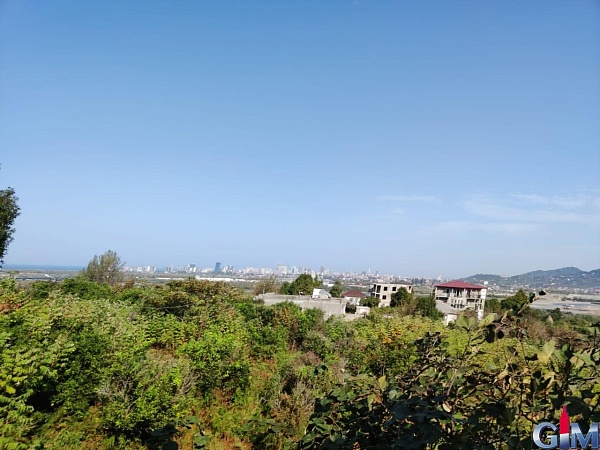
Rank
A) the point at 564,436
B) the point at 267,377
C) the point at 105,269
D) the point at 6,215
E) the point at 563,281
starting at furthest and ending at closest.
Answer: the point at 105,269, the point at 563,281, the point at 6,215, the point at 267,377, the point at 564,436

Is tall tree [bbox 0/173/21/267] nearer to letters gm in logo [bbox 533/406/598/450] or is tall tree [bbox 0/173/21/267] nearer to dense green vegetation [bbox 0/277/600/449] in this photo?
dense green vegetation [bbox 0/277/600/449]

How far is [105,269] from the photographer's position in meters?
28.9

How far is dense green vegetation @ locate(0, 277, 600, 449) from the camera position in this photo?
103 cm

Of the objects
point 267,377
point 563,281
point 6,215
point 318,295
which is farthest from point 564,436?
point 318,295

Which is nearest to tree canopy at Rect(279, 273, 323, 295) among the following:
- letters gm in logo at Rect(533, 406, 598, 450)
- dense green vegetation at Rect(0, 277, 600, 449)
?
dense green vegetation at Rect(0, 277, 600, 449)

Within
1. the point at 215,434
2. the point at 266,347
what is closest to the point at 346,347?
the point at 266,347

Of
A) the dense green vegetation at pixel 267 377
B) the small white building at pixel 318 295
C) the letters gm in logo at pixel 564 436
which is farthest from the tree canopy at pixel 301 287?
the letters gm in logo at pixel 564 436

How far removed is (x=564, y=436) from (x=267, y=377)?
6287mm

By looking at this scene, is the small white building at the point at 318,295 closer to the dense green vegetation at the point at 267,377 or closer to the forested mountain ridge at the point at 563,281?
the forested mountain ridge at the point at 563,281

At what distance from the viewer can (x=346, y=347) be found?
26.3 ft

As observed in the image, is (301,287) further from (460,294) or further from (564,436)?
(564,436)

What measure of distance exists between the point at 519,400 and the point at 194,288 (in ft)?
35.3

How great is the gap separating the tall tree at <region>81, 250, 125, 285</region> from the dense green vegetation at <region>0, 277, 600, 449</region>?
1833 cm

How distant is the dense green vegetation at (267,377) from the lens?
1026 millimetres
